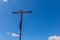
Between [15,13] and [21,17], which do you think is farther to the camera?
[15,13]

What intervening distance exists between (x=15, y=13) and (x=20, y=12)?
121 inches

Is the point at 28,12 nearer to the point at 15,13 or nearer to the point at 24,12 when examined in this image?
the point at 24,12

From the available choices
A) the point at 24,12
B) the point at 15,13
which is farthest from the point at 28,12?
the point at 15,13

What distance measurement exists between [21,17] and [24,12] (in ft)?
16.0

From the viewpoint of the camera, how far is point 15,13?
7969 cm

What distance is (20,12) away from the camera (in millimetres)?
78125

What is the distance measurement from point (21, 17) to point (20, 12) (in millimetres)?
5107

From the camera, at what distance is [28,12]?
77.9 metres

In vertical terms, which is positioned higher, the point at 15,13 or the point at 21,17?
the point at 15,13

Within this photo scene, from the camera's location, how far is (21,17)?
7375 cm

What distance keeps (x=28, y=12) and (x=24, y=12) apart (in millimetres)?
1964

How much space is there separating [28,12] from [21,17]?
19.0 feet
